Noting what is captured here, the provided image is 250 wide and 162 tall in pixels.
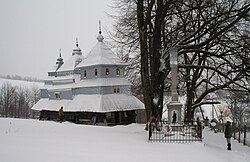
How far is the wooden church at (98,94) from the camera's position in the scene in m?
39.8

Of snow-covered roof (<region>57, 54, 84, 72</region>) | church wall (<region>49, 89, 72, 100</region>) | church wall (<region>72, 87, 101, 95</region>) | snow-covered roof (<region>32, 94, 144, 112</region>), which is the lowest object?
snow-covered roof (<region>32, 94, 144, 112</region>)

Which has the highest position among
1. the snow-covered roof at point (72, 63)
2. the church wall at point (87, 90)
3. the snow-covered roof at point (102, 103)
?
the snow-covered roof at point (72, 63)

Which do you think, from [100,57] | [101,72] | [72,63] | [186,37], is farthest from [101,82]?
[186,37]

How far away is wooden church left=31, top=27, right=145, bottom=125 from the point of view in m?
39.8

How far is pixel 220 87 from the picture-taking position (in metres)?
22.0

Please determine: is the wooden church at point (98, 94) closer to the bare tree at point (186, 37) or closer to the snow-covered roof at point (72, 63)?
the snow-covered roof at point (72, 63)

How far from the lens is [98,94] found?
41.3 m

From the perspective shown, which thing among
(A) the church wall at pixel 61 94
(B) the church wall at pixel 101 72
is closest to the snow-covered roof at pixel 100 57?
(B) the church wall at pixel 101 72

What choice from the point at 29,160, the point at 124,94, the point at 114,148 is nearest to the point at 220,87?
the point at 114,148

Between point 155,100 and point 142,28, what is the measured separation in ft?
15.5

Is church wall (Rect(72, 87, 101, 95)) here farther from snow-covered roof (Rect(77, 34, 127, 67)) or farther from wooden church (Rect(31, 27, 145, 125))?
snow-covered roof (Rect(77, 34, 127, 67))

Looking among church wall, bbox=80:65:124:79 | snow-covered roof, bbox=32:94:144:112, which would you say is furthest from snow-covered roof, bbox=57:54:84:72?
snow-covered roof, bbox=32:94:144:112

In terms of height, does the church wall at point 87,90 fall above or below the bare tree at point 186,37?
below

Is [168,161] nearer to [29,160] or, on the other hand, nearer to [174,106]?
[29,160]
